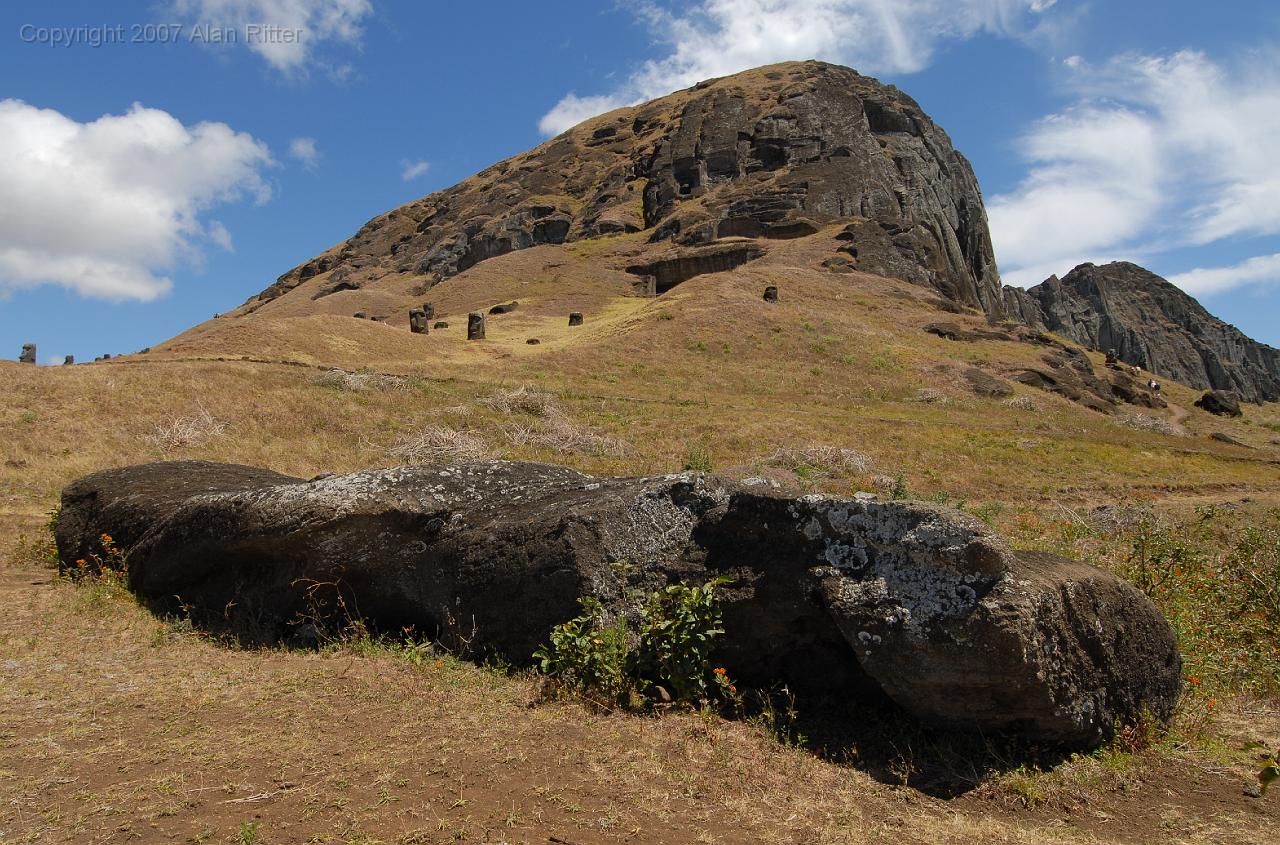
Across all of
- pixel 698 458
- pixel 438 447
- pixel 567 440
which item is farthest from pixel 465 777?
pixel 567 440

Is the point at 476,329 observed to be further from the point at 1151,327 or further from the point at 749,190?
the point at 1151,327

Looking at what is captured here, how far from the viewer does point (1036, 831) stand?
4.23 metres


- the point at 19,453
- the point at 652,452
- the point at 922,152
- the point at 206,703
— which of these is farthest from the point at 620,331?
the point at 922,152

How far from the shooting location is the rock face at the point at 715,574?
488 cm

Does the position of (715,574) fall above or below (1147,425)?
below

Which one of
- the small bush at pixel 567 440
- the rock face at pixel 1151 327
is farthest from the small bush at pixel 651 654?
the rock face at pixel 1151 327

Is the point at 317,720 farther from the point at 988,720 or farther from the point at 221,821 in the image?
the point at 988,720

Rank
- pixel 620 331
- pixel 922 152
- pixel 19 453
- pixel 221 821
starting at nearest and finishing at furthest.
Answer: pixel 221 821
pixel 19 453
pixel 620 331
pixel 922 152

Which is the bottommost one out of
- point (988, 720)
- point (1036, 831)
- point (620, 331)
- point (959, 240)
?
point (1036, 831)

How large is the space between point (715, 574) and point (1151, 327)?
171525mm

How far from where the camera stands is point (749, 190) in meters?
88.1

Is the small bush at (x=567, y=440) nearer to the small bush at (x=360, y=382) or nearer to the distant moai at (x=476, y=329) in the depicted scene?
the small bush at (x=360, y=382)

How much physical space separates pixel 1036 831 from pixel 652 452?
1762cm

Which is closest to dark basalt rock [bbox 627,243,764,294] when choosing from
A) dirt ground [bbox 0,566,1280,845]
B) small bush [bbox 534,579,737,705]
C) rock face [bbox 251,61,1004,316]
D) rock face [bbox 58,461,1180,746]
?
rock face [bbox 251,61,1004,316]
